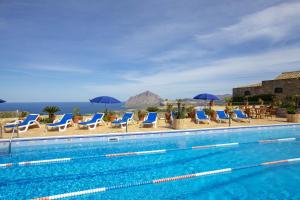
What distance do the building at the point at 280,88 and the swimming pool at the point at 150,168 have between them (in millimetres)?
17218

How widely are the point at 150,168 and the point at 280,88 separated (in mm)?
24974

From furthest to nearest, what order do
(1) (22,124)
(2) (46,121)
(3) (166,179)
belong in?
(2) (46,121) < (1) (22,124) < (3) (166,179)

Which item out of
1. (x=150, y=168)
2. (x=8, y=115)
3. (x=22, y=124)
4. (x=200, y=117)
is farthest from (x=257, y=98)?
(x=8, y=115)

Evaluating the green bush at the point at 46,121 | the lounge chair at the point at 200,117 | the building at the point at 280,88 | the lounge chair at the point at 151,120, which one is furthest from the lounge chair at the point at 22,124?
the building at the point at 280,88

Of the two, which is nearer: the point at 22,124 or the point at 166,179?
the point at 166,179

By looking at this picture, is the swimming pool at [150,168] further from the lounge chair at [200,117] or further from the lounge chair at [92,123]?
the lounge chair at [200,117]

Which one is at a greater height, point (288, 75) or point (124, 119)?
point (288, 75)

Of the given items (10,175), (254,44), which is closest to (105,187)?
(10,175)

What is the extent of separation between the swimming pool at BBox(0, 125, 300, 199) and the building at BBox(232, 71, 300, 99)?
17218mm

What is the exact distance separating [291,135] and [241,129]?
2373mm

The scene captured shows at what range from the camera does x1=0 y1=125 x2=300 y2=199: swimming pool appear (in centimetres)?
437

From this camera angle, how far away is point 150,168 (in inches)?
230

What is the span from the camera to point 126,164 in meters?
6.14

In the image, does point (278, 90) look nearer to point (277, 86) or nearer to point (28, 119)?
point (277, 86)
